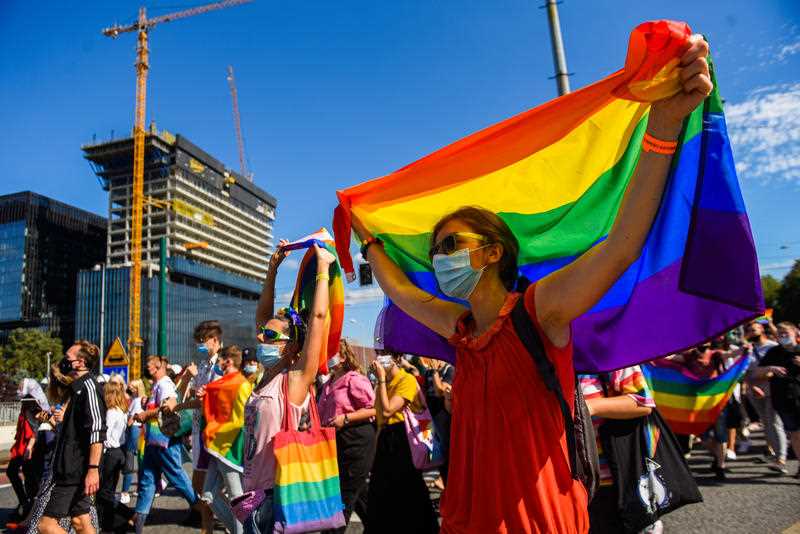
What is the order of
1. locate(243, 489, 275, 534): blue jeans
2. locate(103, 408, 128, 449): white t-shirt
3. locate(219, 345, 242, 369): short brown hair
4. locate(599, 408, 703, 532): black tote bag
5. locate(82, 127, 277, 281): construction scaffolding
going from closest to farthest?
locate(599, 408, 703, 532): black tote bag → locate(243, 489, 275, 534): blue jeans → locate(103, 408, 128, 449): white t-shirt → locate(219, 345, 242, 369): short brown hair → locate(82, 127, 277, 281): construction scaffolding

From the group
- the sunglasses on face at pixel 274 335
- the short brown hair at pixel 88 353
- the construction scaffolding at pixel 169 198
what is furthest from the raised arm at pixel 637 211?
the construction scaffolding at pixel 169 198

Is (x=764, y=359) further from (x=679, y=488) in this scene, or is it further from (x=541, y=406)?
(x=541, y=406)

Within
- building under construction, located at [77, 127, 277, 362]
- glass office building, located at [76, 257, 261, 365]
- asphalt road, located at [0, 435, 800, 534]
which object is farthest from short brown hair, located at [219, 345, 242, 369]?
building under construction, located at [77, 127, 277, 362]

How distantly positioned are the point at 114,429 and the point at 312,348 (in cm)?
371

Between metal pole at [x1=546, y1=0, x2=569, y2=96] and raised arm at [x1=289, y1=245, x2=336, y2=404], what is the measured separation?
4273 mm

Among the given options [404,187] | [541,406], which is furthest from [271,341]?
[541,406]

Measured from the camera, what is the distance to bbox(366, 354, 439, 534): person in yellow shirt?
14.2 feet

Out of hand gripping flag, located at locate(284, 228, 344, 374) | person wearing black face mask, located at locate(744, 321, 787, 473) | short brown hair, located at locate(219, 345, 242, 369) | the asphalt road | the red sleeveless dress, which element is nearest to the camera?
the red sleeveless dress

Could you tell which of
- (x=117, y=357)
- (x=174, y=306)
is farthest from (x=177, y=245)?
(x=117, y=357)

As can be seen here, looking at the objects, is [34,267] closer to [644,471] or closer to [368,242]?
[368,242]

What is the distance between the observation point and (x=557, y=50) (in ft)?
20.8

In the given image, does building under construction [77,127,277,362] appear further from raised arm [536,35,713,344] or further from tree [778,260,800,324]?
raised arm [536,35,713,344]

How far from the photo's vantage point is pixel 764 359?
7395 millimetres

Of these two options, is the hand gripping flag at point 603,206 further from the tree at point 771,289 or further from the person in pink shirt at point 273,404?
the tree at point 771,289
